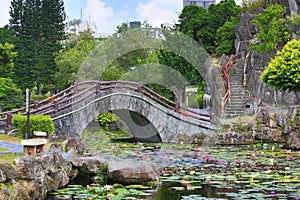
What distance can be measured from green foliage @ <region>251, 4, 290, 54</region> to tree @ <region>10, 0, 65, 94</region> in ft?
48.7

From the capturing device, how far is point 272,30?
24.5 m

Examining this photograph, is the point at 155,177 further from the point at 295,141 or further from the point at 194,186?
the point at 295,141

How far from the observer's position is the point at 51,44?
35781mm

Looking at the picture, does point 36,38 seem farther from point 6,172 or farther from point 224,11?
point 6,172

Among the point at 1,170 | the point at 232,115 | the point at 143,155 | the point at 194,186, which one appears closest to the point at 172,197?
the point at 194,186

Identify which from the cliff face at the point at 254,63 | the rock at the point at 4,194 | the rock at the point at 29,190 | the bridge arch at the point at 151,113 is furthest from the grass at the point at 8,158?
the cliff face at the point at 254,63

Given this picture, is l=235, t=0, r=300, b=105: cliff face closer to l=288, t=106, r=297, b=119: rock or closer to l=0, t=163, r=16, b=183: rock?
l=288, t=106, r=297, b=119: rock

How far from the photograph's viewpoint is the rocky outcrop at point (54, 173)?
7.94 m

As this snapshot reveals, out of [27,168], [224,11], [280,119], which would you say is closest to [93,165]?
[27,168]

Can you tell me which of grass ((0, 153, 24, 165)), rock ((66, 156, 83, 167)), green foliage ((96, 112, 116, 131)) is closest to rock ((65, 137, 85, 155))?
rock ((66, 156, 83, 167))

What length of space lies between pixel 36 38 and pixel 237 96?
1639 centimetres

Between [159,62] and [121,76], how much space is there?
7.34 feet

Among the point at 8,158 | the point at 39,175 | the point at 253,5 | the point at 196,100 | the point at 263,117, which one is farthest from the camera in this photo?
the point at 196,100

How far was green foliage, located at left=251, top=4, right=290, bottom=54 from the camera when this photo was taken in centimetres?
2464
